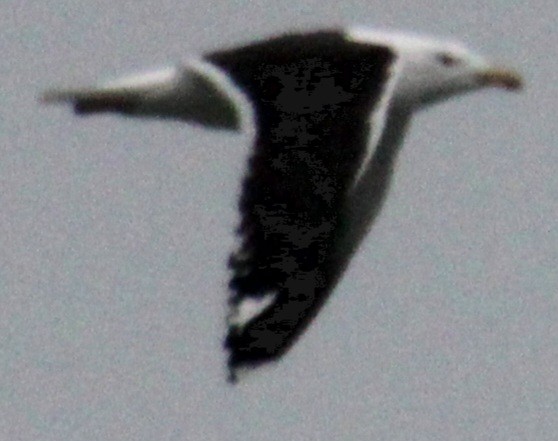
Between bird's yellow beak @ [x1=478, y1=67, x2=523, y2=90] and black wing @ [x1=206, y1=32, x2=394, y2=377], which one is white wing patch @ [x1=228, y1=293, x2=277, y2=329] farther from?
bird's yellow beak @ [x1=478, y1=67, x2=523, y2=90]

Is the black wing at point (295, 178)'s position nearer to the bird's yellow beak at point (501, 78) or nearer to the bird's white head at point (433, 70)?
the bird's white head at point (433, 70)

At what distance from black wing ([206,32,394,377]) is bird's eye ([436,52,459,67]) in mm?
440

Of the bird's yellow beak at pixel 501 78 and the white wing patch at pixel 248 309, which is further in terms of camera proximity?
the bird's yellow beak at pixel 501 78

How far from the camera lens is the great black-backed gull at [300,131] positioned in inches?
356

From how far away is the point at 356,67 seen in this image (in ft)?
31.1

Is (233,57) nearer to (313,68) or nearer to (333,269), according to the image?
(313,68)

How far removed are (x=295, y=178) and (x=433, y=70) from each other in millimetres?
944

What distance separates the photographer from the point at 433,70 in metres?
9.95

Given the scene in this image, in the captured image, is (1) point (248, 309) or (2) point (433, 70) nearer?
(1) point (248, 309)

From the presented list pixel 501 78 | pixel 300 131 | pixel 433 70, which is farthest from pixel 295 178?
pixel 501 78

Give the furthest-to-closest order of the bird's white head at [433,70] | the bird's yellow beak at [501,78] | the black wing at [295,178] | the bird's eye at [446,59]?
1. the bird's yellow beak at [501,78]
2. the bird's eye at [446,59]
3. the bird's white head at [433,70]
4. the black wing at [295,178]

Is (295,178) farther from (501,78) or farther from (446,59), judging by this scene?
(501,78)

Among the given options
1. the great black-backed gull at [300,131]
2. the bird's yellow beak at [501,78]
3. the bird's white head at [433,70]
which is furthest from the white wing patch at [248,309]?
the bird's yellow beak at [501,78]

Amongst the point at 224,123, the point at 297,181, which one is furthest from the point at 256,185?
the point at 224,123
